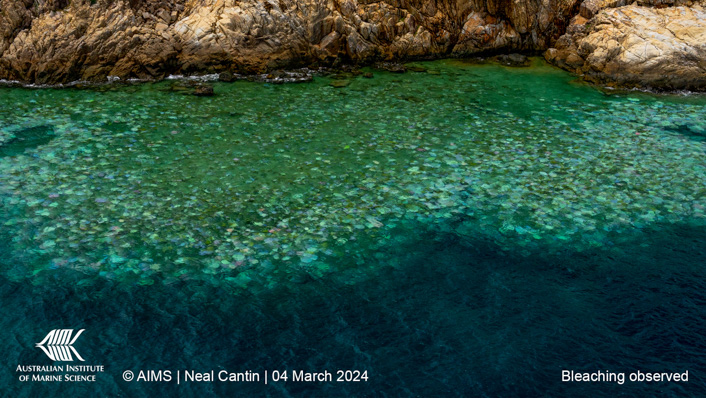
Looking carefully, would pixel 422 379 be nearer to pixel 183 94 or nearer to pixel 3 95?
pixel 183 94

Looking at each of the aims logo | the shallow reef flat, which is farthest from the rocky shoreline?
the aims logo

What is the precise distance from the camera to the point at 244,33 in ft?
76.1

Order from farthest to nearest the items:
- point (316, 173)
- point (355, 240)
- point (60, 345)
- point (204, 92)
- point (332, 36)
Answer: point (332, 36) < point (204, 92) < point (316, 173) < point (355, 240) < point (60, 345)

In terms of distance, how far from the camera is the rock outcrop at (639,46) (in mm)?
22688

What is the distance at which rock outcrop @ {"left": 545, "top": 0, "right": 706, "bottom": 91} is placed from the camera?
22.7m

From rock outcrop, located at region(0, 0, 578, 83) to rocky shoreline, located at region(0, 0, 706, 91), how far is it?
0.04m

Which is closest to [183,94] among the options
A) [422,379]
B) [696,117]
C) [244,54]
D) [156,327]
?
[244,54]

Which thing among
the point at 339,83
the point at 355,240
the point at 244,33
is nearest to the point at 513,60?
the point at 339,83

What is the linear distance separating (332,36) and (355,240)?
13.6 metres

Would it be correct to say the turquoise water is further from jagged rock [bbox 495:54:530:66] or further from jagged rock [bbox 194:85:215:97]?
jagged rock [bbox 495:54:530:66]

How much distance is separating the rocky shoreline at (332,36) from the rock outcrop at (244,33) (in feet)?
0.12

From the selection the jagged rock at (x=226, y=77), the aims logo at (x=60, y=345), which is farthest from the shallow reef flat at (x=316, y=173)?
the aims logo at (x=60, y=345)

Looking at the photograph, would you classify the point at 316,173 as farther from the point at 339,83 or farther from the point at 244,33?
the point at 244,33

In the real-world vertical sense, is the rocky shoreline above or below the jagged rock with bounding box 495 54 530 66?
above
